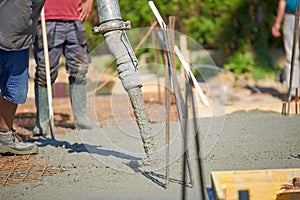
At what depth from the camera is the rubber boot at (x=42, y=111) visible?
5.16 metres

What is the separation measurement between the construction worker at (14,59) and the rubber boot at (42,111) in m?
0.48

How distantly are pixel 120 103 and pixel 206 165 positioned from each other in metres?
3.13

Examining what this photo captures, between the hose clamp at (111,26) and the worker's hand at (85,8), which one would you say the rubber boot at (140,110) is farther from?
the worker's hand at (85,8)

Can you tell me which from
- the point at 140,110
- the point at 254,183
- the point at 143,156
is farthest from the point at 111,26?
the point at 254,183

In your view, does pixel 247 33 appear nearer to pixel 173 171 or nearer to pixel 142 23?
pixel 142 23

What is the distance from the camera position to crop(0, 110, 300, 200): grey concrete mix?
11.3 ft

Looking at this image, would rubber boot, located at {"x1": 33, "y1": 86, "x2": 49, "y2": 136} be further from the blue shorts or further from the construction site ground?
the blue shorts

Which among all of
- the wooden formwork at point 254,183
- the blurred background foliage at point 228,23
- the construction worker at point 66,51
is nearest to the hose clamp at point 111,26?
the wooden formwork at point 254,183

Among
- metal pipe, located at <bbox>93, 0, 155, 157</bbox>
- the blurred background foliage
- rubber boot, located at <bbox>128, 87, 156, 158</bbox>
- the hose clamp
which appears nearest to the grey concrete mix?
rubber boot, located at <bbox>128, 87, 156, 158</bbox>

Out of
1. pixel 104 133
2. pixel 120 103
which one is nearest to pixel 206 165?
pixel 104 133

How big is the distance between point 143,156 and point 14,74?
3.66 feet

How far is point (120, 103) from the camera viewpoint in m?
6.90

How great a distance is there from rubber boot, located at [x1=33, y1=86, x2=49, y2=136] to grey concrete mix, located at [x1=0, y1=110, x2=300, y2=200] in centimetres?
23

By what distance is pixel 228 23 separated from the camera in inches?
356
